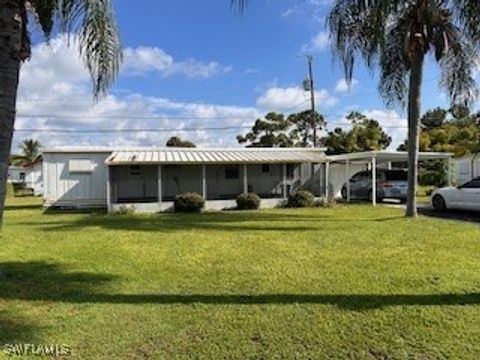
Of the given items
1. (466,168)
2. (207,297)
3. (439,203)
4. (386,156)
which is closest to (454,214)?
(439,203)

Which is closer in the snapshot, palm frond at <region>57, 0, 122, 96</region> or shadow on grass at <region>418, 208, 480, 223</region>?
palm frond at <region>57, 0, 122, 96</region>

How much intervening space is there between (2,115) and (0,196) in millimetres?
1038

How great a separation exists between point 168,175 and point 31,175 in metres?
32.8

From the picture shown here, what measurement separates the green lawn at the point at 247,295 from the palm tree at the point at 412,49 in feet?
17.8

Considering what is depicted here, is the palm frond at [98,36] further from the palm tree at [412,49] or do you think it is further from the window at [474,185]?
the window at [474,185]

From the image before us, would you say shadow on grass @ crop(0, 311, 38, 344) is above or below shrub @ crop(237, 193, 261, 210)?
below

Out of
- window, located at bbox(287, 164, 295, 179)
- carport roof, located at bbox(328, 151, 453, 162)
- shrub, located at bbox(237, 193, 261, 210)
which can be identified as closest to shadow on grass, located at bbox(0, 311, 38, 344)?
shrub, located at bbox(237, 193, 261, 210)

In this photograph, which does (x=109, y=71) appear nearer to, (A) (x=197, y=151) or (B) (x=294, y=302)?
(B) (x=294, y=302)

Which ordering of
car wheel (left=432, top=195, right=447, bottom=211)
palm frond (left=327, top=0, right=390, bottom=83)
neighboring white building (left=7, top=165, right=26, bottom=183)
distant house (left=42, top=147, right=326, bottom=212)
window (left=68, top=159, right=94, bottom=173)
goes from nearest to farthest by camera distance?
1. palm frond (left=327, top=0, right=390, bottom=83)
2. car wheel (left=432, top=195, right=447, bottom=211)
3. distant house (left=42, top=147, right=326, bottom=212)
4. window (left=68, top=159, right=94, bottom=173)
5. neighboring white building (left=7, top=165, right=26, bottom=183)

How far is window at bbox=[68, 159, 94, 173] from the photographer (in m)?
25.2

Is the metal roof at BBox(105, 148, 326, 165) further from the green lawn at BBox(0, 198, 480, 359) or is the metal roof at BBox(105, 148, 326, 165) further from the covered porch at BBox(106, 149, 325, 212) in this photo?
the green lawn at BBox(0, 198, 480, 359)

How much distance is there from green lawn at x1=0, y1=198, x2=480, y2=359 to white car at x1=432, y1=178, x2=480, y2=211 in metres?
5.96

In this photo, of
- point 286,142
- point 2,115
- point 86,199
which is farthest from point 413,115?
point 286,142

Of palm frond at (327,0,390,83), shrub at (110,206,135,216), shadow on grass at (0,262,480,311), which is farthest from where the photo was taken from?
shrub at (110,206,135,216)
